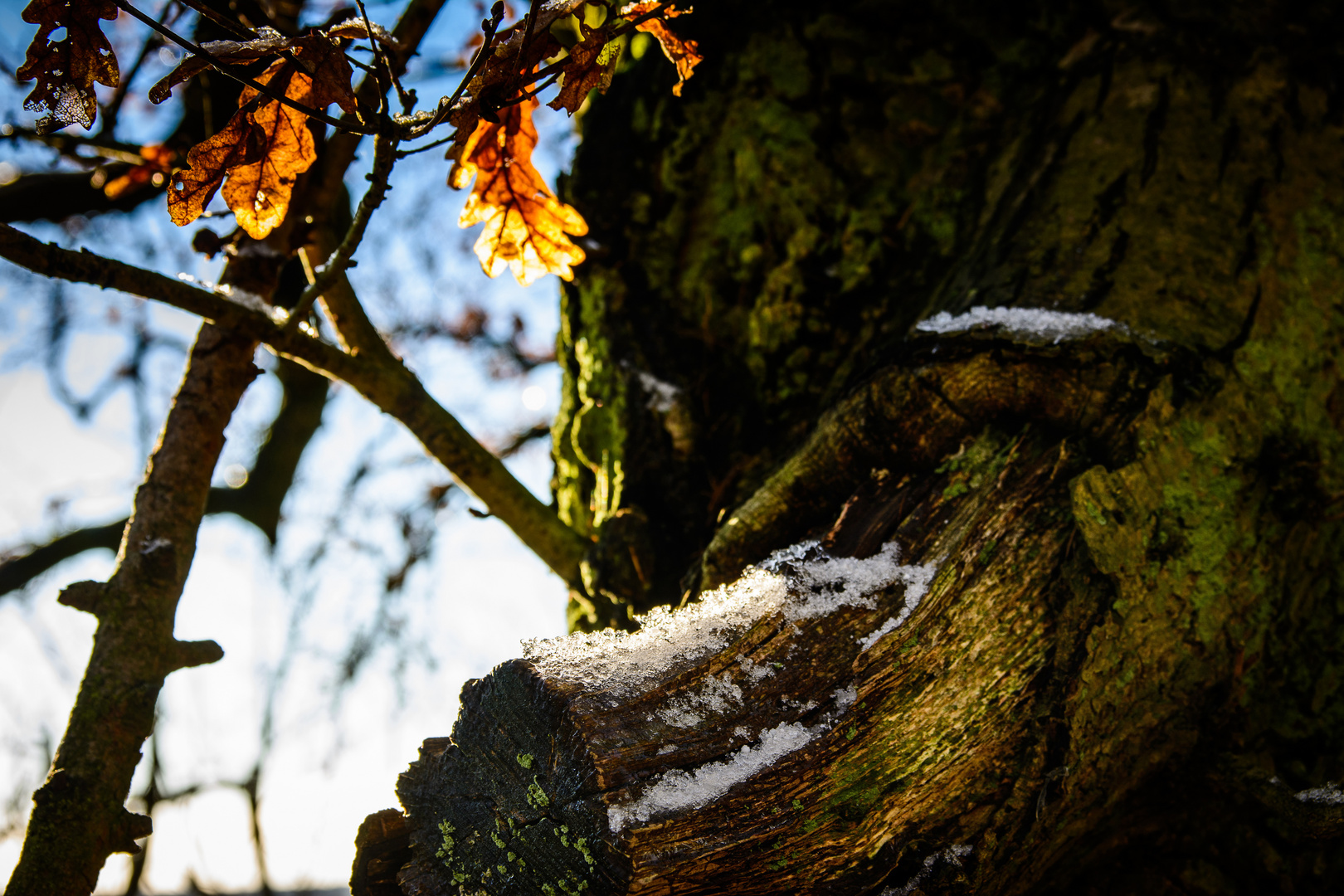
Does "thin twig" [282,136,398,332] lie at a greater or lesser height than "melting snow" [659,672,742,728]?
greater

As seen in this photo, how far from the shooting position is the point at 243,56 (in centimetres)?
85

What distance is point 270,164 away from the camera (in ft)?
3.40

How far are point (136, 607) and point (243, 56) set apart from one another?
1.04 m

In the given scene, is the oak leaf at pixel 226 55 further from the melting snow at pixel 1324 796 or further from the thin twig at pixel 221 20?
the melting snow at pixel 1324 796

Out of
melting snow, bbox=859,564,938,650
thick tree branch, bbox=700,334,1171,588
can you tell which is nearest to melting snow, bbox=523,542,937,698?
melting snow, bbox=859,564,938,650

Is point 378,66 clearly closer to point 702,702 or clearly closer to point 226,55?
point 226,55

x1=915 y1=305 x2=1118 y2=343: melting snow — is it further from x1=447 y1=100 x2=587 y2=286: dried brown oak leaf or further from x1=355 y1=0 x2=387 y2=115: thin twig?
x1=355 y1=0 x2=387 y2=115: thin twig

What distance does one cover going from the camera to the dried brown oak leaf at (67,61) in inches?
33.9

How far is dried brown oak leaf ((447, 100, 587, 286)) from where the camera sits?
4.11 feet

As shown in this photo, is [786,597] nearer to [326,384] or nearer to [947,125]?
[947,125]

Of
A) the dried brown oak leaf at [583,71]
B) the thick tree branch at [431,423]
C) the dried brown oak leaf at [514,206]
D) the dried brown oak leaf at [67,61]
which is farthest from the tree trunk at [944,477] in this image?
the dried brown oak leaf at [67,61]

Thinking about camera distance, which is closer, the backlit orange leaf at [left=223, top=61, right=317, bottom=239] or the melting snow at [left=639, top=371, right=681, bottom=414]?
the backlit orange leaf at [left=223, top=61, right=317, bottom=239]

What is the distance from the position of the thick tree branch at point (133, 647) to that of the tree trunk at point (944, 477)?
0.57 metres

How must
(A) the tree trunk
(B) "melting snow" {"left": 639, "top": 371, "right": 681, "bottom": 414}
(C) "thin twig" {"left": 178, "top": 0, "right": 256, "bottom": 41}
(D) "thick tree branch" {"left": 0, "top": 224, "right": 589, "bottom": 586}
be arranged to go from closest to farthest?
(C) "thin twig" {"left": 178, "top": 0, "right": 256, "bottom": 41} < (A) the tree trunk < (D) "thick tree branch" {"left": 0, "top": 224, "right": 589, "bottom": 586} < (B) "melting snow" {"left": 639, "top": 371, "right": 681, "bottom": 414}
